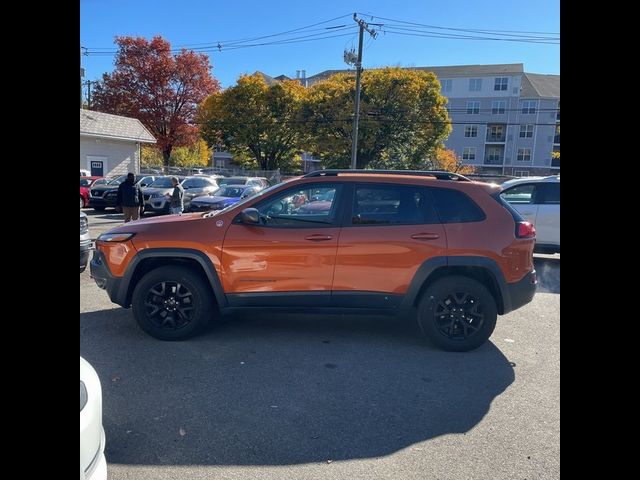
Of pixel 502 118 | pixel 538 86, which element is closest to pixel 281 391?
pixel 502 118

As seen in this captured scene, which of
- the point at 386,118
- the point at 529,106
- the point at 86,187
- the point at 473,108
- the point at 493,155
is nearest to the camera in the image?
the point at 86,187

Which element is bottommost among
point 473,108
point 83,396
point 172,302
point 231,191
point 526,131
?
point 172,302

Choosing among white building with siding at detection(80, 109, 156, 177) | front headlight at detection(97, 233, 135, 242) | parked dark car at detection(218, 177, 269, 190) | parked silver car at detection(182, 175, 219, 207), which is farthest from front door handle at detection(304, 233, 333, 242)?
white building with siding at detection(80, 109, 156, 177)

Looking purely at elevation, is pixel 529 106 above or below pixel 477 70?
below

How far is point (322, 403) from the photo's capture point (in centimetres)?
362

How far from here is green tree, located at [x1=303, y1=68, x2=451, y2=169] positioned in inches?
1293

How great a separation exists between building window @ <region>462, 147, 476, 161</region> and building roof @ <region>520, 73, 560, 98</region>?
29.6ft

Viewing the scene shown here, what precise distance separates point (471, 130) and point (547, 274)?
5655 centimetres

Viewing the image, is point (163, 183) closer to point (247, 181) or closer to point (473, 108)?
point (247, 181)

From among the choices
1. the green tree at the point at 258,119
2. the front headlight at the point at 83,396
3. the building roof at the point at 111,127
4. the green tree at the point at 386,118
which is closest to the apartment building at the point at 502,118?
the green tree at the point at 258,119
